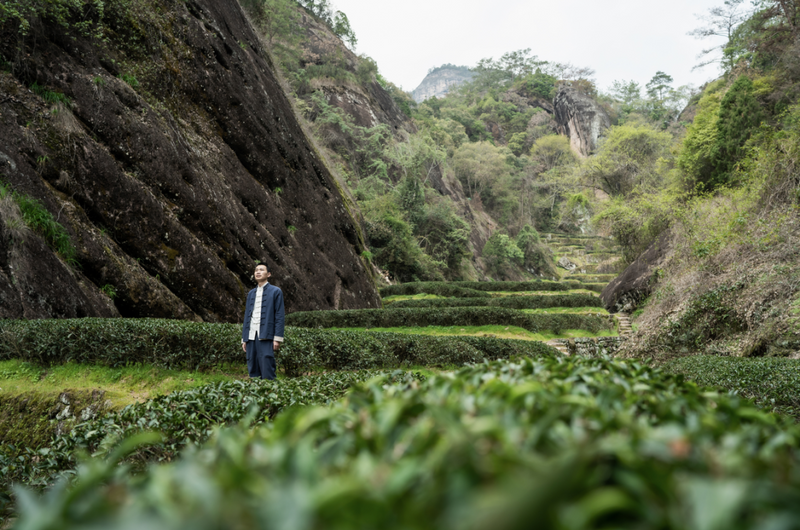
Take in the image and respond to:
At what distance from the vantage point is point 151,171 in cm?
930

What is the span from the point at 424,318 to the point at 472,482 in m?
13.5

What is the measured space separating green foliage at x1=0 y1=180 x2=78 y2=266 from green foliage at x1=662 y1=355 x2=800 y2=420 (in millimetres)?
9440

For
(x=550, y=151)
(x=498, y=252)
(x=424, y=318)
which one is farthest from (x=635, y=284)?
(x=550, y=151)

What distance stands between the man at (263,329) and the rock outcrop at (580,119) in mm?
72094

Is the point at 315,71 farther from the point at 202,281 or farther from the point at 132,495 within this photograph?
the point at 132,495

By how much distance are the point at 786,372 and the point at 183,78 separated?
45.0 ft

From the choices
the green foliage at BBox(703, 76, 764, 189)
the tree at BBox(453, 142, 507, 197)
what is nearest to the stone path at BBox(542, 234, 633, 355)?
the green foliage at BBox(703, 76, 764, 189)

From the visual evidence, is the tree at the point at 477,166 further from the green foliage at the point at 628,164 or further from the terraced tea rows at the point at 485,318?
the terraced tea rows at the point at 485,318

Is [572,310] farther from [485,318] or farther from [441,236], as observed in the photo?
[441,236]

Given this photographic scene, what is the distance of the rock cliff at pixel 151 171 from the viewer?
292 inches

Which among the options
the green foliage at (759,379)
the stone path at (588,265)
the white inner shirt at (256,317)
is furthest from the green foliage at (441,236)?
the white inner shirt at (256,317)

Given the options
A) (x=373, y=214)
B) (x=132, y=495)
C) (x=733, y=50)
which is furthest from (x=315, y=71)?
(x=132, y=495)

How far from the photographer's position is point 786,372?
5617 mm

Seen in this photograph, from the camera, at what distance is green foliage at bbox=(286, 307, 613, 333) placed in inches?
497
